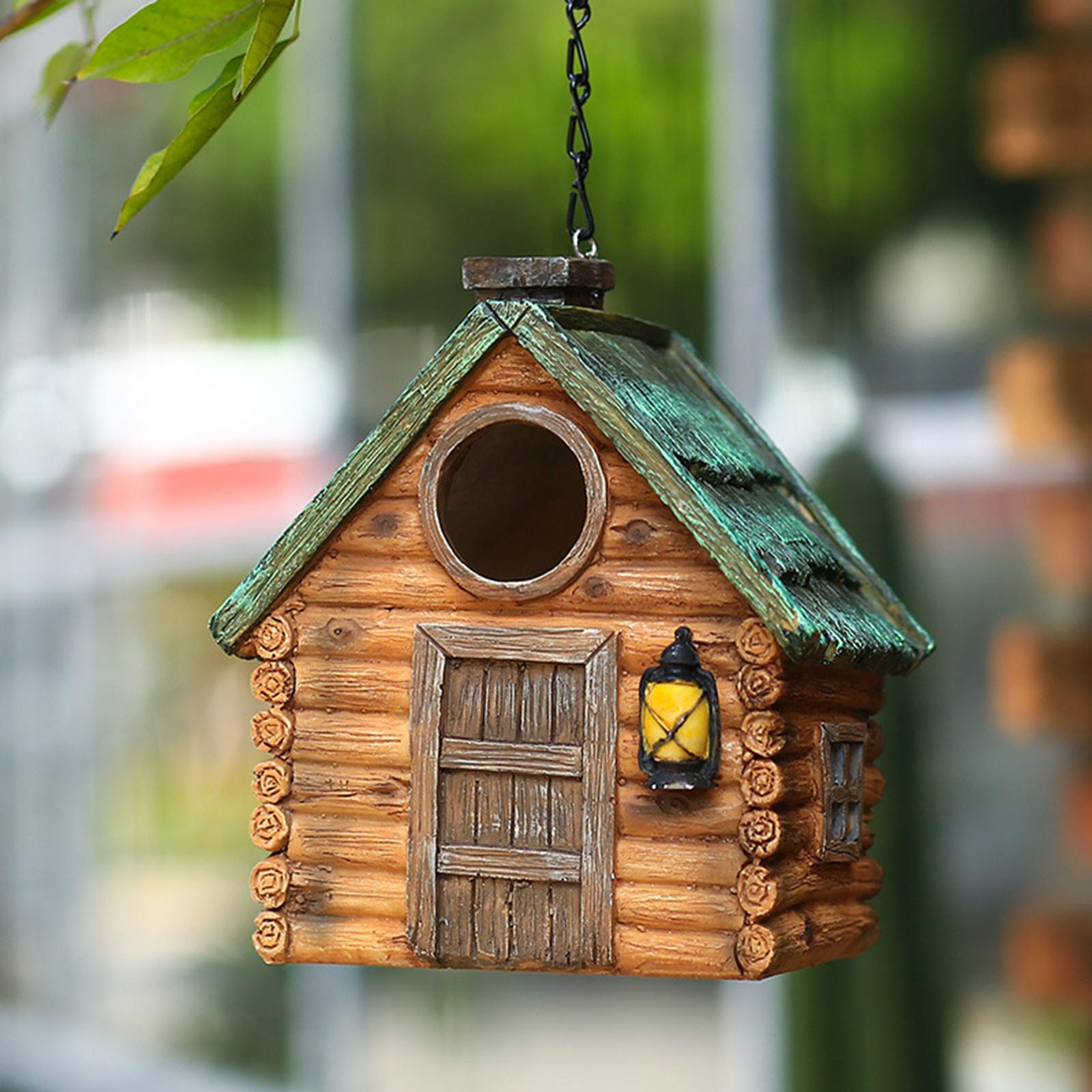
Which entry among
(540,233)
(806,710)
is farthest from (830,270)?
(806,710)

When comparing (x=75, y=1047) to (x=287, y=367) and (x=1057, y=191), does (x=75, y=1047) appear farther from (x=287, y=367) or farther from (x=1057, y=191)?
(x=1057, y=191)

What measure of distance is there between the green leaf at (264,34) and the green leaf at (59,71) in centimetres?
21

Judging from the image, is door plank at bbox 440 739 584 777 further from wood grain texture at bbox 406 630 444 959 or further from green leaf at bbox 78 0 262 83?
green leaf at bbox 78 0 262 83

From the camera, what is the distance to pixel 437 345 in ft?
15.1

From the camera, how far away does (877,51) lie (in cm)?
363

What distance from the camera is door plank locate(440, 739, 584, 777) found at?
1738mm

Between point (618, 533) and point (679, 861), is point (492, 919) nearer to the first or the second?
point (679, 861)

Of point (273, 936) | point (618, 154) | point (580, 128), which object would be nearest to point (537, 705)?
point (273, 936)

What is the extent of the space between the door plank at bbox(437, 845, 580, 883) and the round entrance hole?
0.76 feet

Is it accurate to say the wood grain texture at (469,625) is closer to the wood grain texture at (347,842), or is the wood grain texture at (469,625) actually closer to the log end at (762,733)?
the log end at (762,733)

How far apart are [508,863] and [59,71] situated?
81 cm

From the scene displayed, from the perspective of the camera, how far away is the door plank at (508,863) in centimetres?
174

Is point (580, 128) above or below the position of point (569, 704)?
above

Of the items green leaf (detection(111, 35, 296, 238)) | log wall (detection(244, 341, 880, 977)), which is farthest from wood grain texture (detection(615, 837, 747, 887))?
green leaf (detection(111, 35, 296, 238))
